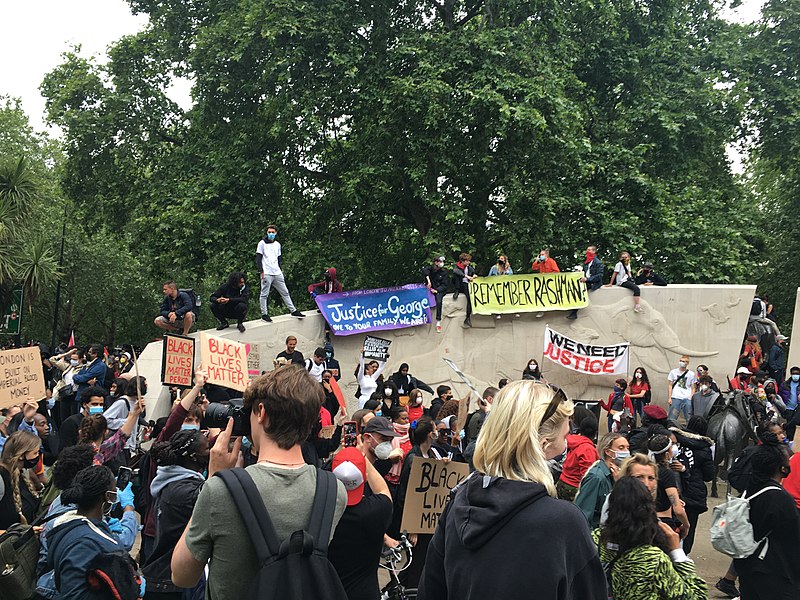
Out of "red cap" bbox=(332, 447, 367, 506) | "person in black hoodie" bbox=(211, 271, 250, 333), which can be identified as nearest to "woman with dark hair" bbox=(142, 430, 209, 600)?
"red cap" bbox=(332, 447, 367, 506)

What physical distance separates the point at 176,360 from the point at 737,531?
264 inches

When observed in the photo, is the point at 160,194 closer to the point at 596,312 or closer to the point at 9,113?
the point at 596,312

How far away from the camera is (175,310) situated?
566 inches

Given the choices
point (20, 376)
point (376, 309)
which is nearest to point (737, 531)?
point (20, 376)

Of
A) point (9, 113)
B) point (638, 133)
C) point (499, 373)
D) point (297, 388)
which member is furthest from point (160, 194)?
point (9, 113)

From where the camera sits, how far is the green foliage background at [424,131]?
20703 millimetres

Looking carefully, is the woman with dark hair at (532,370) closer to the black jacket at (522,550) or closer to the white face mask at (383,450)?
the white face mask at (383,450)

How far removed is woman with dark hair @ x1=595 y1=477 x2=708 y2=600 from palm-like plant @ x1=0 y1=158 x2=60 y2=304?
57.9ft

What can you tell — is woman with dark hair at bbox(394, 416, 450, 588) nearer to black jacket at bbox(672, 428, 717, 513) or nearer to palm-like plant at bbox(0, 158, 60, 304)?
black jacket at bbox(672, 428, 717, 513)

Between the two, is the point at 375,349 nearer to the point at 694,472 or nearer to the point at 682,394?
the point at 682,394

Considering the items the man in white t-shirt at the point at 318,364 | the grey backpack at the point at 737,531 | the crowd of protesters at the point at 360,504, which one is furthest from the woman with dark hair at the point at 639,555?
the man in white t-shirt at the point at 318,364

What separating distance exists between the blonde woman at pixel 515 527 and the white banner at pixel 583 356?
16.0 metres

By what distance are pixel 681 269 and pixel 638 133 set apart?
415cm

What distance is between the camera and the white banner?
18.5m
